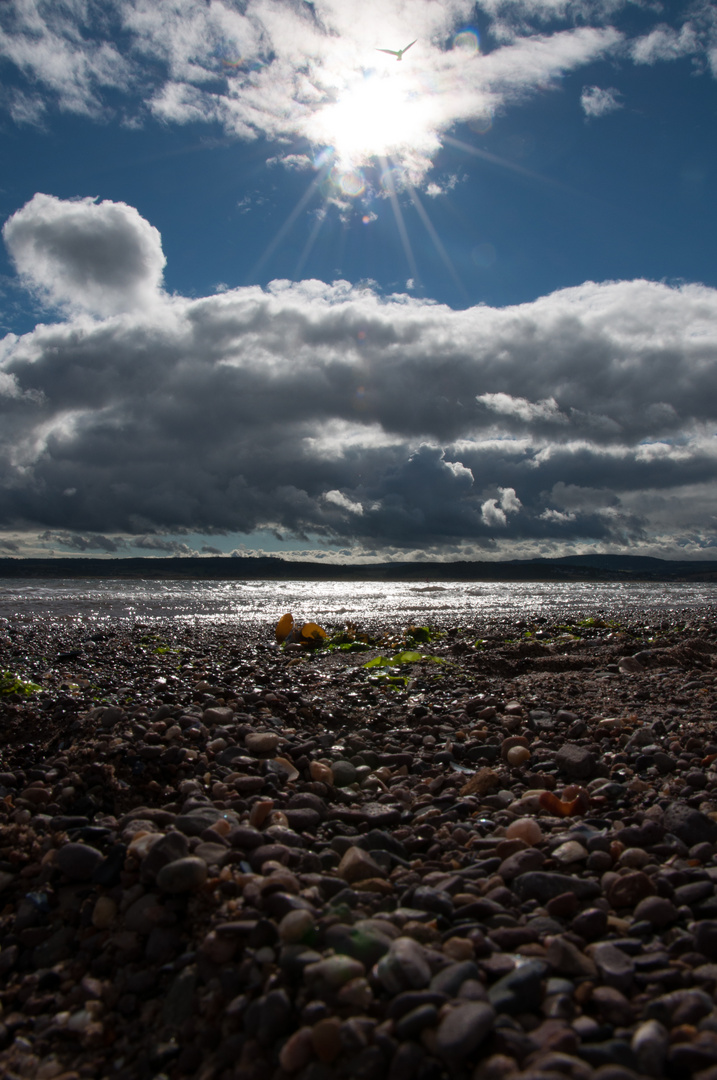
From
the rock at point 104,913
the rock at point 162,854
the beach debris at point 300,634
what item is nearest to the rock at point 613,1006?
the rock at point 162,854

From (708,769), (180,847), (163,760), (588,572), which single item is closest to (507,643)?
(708,769)

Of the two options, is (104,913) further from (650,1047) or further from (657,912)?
(657,912)

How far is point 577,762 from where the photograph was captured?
4398 mm

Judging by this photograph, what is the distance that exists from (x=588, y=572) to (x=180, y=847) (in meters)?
115

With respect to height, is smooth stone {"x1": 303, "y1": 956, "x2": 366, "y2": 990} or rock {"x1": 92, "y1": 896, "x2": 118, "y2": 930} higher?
smooth stone {"x1": 303, "y1": 956, "x2": 366, "y2": 990}

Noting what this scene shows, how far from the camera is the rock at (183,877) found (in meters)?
2.71

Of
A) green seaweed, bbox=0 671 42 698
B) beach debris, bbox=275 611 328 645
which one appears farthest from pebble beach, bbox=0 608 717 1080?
beach debris, bbox=275 611 328 645

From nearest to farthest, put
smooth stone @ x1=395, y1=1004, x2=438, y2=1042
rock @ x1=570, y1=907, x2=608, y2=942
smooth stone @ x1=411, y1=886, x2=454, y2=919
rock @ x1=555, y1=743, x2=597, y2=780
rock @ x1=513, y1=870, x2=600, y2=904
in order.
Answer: smooth stone @ x1=395, y1=1004, x2=438, y2=1042 → rock @ x1=570, y1=907, x2=608, y2=942 → smooth stone @ x1=411, y1=886, x2=454, y2=919 → rock @ x1=513, y1=870, x2=600, y2=904 → rock @ x1=555, y1=743, x2=597, y2=780

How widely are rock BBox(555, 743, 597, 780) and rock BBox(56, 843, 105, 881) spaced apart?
3.23 meters

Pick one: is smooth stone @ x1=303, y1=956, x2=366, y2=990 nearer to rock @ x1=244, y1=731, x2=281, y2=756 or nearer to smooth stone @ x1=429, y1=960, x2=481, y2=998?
smooth stone @ x1=429, y1=960, x2=481, y2=998

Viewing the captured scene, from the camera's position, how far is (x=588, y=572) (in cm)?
10894

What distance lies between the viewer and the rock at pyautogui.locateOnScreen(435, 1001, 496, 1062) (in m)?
1.79

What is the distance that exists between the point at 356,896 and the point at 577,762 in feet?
7.70

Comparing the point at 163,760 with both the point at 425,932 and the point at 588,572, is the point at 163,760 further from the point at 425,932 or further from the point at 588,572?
the point at 588,572
